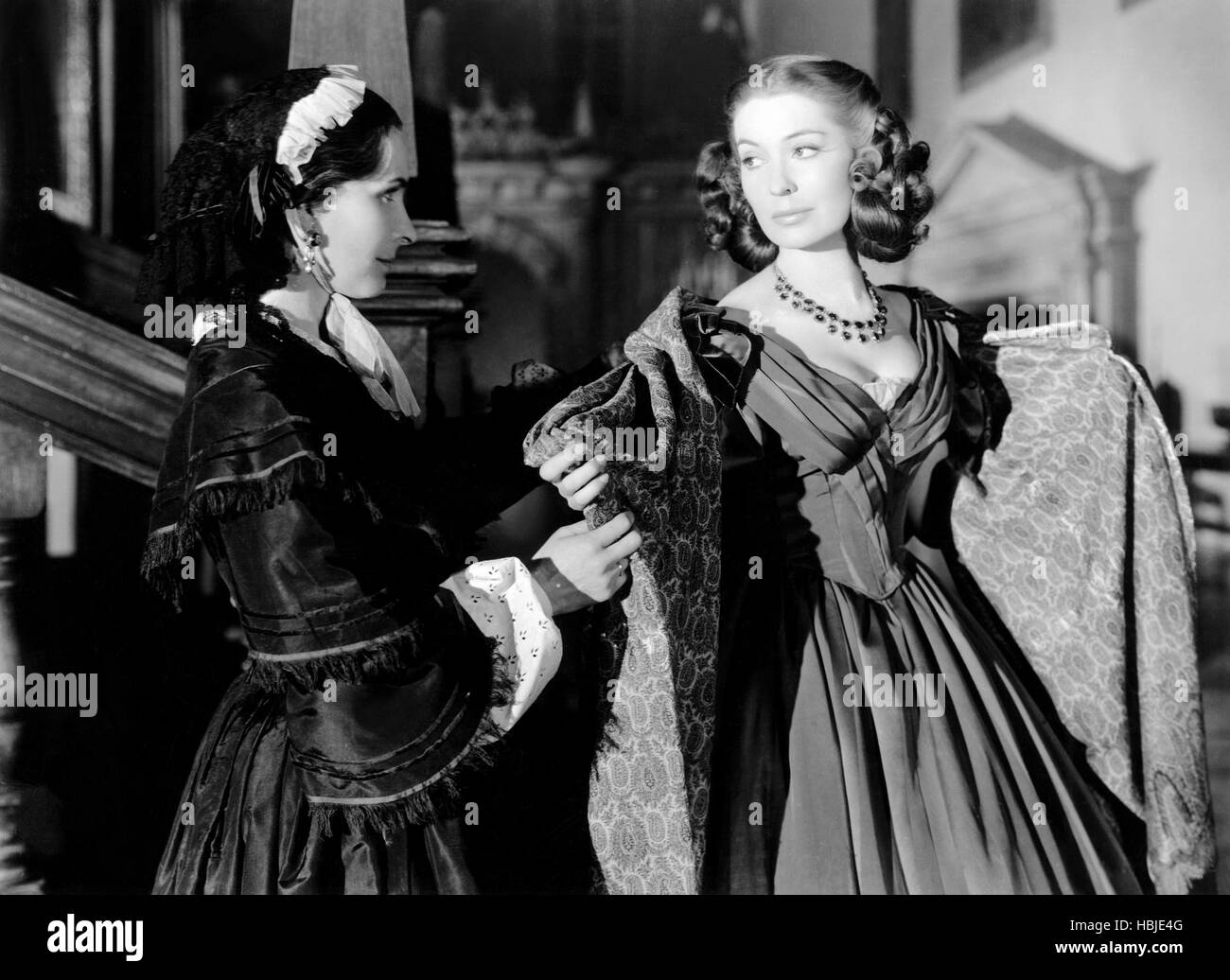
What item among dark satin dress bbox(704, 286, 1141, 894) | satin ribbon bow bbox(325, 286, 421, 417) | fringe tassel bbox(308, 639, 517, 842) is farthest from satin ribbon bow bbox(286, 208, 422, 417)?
dark satin dress bbox(704, 286, 1141, 894)

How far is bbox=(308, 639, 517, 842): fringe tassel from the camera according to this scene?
2.21 m

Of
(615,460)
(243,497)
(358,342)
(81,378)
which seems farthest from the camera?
(81,378)

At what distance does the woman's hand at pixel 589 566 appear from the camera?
229cm

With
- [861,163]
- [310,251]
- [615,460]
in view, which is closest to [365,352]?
[310,251]

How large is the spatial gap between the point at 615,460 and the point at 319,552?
0.45 meters

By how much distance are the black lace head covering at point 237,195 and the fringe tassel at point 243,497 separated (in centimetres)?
30

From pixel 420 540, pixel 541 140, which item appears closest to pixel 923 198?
pixel 541 140

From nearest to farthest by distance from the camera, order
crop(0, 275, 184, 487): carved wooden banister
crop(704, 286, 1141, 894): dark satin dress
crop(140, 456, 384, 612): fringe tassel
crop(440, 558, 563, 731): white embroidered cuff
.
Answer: crop(140, 456, 384, 612): fringe tassel, crop(440, 558, 563, 731): white embroidered cuff, crop(704, 286, 1141, 894): dark satin dress, crop(0, 275, 184, 487): carved wooden banister

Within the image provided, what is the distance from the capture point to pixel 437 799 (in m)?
2.24

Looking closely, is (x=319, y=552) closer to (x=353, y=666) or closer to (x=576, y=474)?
(x=353, y=666)

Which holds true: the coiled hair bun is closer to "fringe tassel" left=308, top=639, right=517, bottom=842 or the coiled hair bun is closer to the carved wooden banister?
"fringe tassel" left=308, top=639, right=517, bottom=842

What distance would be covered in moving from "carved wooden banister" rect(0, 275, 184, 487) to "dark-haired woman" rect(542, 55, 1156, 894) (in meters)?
0.92

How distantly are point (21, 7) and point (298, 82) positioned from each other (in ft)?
2.16

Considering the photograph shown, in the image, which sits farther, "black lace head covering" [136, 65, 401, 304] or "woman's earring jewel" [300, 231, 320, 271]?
"woman's earring jewel" [300, 231, 320, 271]
